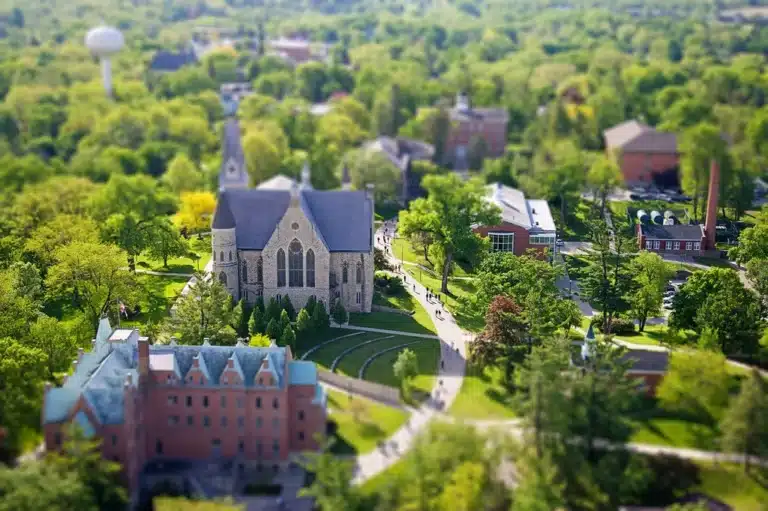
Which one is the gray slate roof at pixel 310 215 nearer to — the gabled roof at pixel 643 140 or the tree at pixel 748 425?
the tree at pixel 748 425

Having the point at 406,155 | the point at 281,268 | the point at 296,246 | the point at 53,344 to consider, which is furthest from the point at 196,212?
the point at 53,344

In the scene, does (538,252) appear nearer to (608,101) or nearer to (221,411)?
(221,411)

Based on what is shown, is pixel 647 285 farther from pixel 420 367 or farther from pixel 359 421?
pixel 359 421

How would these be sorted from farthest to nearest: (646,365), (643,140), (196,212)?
1. (643,140)
2. (196,212)
3. (646,365)

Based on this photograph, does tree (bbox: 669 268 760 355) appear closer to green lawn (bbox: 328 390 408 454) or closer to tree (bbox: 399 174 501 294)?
tree (bbox: 399 174 501 294)

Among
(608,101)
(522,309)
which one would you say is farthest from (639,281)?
(608,101)

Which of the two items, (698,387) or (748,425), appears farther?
(698,387)

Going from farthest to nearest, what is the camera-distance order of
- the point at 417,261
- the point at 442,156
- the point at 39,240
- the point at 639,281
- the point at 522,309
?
the point at 442,156 → the point at 417,261 → the point at 39,240 → the point at 639,281 → the point at 522,309

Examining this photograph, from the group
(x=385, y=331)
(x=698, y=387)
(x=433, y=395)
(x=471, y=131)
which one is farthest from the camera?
(x=471, y=131)
